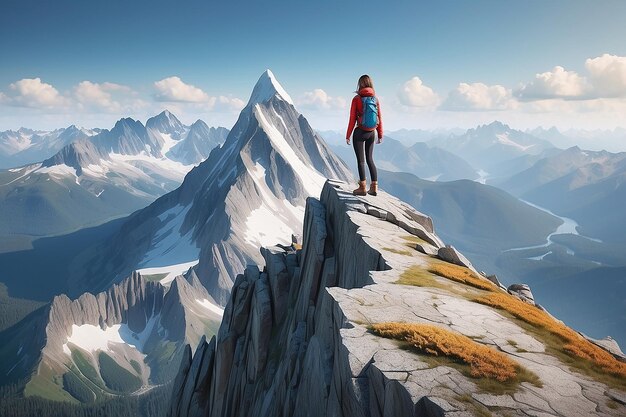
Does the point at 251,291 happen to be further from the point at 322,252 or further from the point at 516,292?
the point at 516,292

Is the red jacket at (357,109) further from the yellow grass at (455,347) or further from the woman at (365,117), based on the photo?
the yellow grass at (455,347)

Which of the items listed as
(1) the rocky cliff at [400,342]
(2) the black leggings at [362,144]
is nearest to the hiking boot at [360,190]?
(1) the rocky cliff at [400,342]

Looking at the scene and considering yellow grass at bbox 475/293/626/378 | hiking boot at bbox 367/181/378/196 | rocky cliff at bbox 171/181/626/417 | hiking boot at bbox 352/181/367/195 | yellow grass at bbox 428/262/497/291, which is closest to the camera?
rocky cliff at bbox 171/181/626/417

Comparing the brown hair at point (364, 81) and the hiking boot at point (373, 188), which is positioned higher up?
the brown hair at point (364, 81)

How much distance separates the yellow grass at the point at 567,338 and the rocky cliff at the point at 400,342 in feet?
0.18

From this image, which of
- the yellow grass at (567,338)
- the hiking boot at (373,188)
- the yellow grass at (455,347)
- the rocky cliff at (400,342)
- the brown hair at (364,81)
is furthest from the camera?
the hiking boot at (373,188)

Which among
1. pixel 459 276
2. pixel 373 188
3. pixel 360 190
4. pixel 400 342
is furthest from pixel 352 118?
pixel 400 342

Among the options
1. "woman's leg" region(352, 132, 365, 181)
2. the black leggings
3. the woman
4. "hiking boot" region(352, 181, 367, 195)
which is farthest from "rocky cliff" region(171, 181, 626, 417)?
the woman

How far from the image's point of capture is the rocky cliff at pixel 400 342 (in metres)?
9.24

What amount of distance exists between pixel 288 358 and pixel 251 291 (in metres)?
14.8

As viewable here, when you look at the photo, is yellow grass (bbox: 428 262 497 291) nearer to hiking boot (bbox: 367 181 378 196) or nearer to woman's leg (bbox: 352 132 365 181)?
woman's leg (bbox: 352 132 365 181)

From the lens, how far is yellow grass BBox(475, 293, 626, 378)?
11016 mm

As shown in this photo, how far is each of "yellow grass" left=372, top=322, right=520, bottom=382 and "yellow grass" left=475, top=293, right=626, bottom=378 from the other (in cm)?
294

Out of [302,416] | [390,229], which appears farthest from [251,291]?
[302,416]
